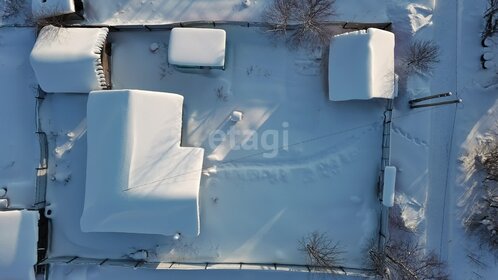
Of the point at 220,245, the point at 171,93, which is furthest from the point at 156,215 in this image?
the point at 171,93

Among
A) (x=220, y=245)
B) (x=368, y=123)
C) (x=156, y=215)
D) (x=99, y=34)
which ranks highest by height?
(x=99, y=34)

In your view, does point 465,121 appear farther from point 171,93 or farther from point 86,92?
point 86,92

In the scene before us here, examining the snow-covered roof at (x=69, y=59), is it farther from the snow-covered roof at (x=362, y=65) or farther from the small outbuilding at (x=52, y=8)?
the snow-covered roof at (x=362, y=65)

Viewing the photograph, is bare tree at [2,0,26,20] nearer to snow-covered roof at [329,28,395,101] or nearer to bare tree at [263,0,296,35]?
bare tree at [263,0,296,35]

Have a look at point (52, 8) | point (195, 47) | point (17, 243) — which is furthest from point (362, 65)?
point (17, 243)

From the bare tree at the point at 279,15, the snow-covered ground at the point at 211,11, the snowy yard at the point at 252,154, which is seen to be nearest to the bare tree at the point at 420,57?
the snow-covered ground at the point at 211,11

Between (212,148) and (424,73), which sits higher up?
(424,73)

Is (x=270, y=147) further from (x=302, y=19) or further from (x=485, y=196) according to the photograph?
(x=485, y=196)
